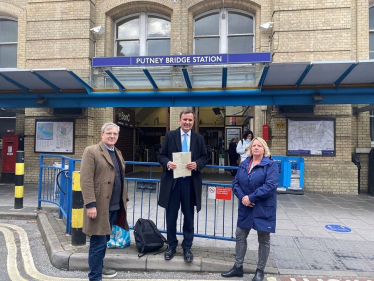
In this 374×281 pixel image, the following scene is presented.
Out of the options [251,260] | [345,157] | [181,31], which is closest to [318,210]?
[345,157]

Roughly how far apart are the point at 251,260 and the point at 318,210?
142 inches

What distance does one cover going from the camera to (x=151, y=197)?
4863mm

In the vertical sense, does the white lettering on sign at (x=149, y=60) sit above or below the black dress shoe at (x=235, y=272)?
above

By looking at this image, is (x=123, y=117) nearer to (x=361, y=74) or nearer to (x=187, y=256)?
(x=361, y=74)

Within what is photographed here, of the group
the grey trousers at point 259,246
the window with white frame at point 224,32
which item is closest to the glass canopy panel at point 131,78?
the window with white frame at point 224,32

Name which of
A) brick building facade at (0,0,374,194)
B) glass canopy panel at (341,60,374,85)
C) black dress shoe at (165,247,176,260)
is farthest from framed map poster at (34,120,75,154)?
glass canopy panel at (341,60,374,85)

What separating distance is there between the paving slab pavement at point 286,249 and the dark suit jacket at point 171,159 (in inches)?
32.9

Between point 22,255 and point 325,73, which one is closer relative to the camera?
point 22,255

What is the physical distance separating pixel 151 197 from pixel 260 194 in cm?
232

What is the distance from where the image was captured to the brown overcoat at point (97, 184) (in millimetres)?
2924

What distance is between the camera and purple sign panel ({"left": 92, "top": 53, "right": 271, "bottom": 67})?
6.54 m

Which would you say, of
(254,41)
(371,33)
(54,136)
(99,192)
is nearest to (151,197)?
(99,192)

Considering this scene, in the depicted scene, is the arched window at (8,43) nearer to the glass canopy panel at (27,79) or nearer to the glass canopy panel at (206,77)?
the glass canopy panel at (27,79)

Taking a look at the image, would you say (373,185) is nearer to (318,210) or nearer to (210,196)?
(318,210)
